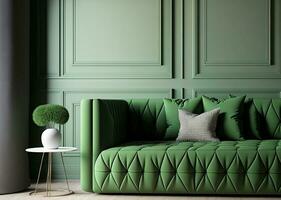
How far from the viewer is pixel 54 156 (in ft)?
18.4

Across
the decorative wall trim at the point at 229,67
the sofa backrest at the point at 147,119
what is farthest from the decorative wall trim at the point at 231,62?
the sofa backrest at the point at 147,119

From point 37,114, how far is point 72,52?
1086mm

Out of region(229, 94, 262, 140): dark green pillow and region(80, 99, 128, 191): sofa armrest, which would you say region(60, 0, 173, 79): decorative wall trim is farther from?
region(80, 99, 128, 191): sofa armrest

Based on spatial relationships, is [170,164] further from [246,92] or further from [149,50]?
[149,50]

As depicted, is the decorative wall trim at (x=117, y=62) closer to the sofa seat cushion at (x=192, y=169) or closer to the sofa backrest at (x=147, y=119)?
the sofa backrest at (x=147, y=119)

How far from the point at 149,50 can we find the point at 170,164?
4.95 ft

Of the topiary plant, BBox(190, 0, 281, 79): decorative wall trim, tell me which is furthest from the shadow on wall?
BBox(190, 0, 281, 79): decorative wall trim

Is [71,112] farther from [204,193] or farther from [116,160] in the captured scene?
[204,193]

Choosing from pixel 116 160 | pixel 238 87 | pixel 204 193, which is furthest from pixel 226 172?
pixel 238 87

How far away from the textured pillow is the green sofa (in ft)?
0.62

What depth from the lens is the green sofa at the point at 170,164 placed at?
14.0 ft

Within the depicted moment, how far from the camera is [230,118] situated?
16.4ft

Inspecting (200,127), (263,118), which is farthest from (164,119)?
(263,118)

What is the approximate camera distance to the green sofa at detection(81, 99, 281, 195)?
4273mm
